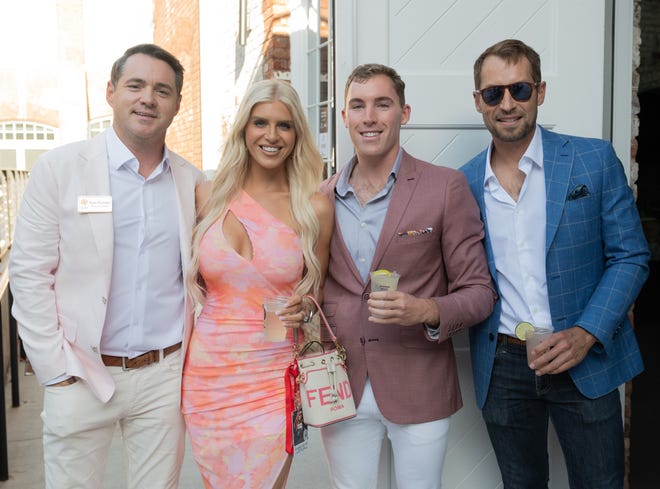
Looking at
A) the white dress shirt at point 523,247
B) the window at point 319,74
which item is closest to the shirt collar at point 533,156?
the white dress shirt at point 523,247

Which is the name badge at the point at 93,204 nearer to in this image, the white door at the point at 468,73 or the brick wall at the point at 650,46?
the white door at the point at 468,73

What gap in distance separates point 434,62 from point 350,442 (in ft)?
5.55

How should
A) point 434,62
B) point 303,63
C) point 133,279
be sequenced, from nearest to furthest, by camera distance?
point 133,279
point 434,62
point 303,63

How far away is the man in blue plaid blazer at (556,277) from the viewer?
2318mm

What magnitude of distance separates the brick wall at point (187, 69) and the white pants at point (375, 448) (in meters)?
8.84

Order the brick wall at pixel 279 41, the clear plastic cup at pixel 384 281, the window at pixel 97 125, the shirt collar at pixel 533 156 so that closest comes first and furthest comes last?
the clear plastic cup at pixel 384 281 → the shirt collar at pixel 533 156 → the brick wall at pixel 279 41 → the window at pixel 97 125

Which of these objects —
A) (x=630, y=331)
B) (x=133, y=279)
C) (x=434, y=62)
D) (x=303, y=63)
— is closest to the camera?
(x=133, y=279)

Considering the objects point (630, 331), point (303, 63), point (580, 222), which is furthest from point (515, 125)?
point (303, 63)

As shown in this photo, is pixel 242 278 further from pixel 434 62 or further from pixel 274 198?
pixel 434 62

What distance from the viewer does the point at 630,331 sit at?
2.46 meters

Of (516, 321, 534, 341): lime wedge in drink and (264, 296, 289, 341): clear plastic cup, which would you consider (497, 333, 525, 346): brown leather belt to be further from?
(264, 296, 289, 341): clear plastic cup

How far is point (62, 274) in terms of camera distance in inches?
89.4

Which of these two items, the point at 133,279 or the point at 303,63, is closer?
the point at 133,279

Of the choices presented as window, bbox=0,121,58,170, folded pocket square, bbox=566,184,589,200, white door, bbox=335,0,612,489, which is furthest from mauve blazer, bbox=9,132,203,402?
window, bbox=0,121,58,170
